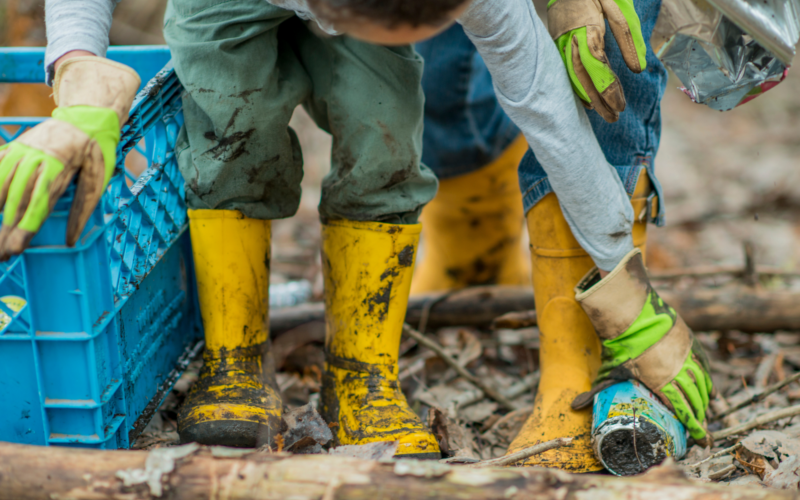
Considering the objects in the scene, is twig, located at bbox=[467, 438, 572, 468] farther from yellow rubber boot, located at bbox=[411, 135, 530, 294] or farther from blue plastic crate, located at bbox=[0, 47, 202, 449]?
yellow rubber boot, located at bbox=[411, 135, 530, 294]

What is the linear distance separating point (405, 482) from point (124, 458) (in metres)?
0.41

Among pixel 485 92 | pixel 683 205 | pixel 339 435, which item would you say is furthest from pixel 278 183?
pixel 683 205

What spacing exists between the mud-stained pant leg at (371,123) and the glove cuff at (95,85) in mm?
444

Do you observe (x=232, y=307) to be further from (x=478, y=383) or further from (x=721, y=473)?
(x=721, y=473)

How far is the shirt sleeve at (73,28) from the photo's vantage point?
3.80 feet

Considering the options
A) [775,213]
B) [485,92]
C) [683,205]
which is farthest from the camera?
[683,205]

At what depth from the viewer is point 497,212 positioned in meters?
2.33

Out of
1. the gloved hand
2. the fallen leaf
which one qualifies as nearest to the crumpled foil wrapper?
the gloved hand

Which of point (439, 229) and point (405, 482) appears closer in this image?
point (405, 482)

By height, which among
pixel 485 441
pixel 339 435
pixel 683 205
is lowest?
pixel 683 205

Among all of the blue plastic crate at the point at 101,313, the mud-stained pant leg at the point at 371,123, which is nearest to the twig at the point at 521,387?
the mud-stained pant leg at the point at 371,123

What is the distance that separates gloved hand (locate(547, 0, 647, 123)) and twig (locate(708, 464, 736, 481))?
746 mm

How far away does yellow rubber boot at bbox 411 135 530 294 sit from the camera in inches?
90.0

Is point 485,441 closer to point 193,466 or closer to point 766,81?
point 193,466
